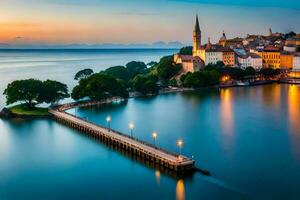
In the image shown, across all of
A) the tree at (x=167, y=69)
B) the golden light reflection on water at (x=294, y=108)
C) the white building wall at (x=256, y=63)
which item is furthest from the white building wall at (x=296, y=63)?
the tree at (x=167, y=69)

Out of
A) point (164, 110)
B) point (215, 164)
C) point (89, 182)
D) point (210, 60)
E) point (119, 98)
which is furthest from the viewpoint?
point (210, 60)

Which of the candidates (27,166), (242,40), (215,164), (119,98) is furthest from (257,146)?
(242,40)

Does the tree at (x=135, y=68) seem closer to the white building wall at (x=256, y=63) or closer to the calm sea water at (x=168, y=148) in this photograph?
the white building wall at (x=256, y=63)

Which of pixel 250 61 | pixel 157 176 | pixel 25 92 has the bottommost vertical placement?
→ pixel 157 176

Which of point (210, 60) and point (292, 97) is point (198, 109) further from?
point (210, 60)

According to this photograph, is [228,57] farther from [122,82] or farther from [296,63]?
[122,82]

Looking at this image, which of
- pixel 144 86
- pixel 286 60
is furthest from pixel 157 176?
pixel 286 60
